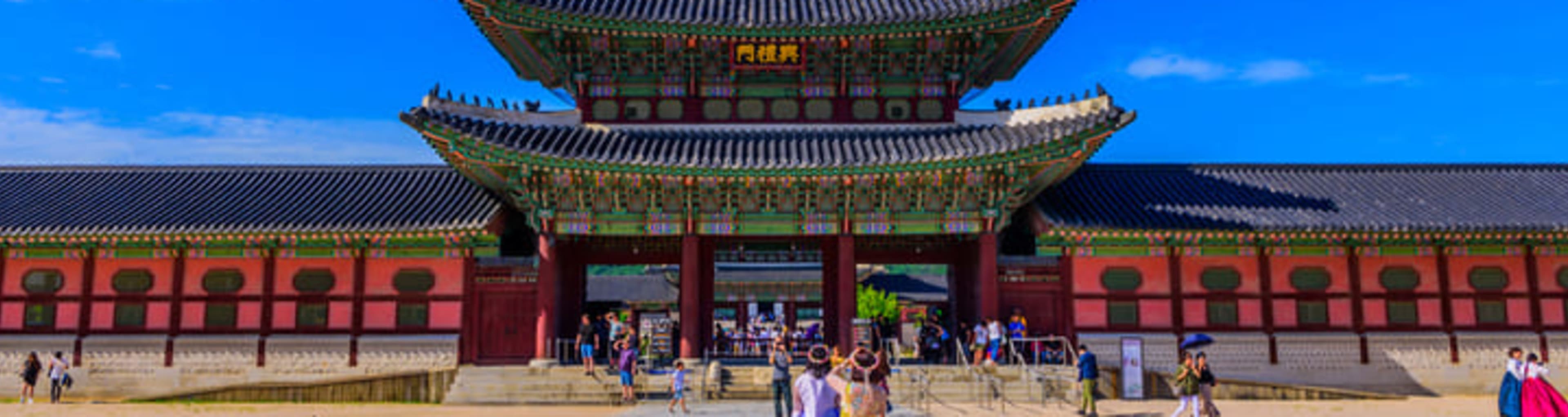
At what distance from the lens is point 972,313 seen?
2706cm

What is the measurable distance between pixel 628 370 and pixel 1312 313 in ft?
52.0

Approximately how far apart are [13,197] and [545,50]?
13.8 m

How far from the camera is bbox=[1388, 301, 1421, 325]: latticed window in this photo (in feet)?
85.1

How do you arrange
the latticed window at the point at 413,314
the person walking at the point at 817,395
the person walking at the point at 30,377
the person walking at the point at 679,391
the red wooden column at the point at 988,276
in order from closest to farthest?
the person walking at the point at 817,395 < the person walking at the point at 679,391 < the person walking at the point at 30,377 < the red wooden column at the point at 988,276 < the latticed window at the point at 413,314

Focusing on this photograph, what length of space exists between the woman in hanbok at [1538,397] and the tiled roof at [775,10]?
39.4ft

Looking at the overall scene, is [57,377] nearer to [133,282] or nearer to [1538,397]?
[133,282]

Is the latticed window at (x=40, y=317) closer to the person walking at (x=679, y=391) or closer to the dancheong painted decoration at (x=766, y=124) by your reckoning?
the dancheong painted decoration at (x=766, y=124)

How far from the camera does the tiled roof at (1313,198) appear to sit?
25.1 m

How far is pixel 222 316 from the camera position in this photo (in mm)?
25812

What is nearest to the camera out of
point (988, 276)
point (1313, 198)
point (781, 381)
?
point (781, 381)

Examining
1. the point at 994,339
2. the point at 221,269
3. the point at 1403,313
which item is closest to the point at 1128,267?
the point at 994,339

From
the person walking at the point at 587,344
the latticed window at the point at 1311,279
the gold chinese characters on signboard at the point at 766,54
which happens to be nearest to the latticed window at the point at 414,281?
the person walking at the point at 587,344

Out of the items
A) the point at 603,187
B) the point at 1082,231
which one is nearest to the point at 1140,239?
the point at 1082,231

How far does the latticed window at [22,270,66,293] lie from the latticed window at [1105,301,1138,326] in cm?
2440
